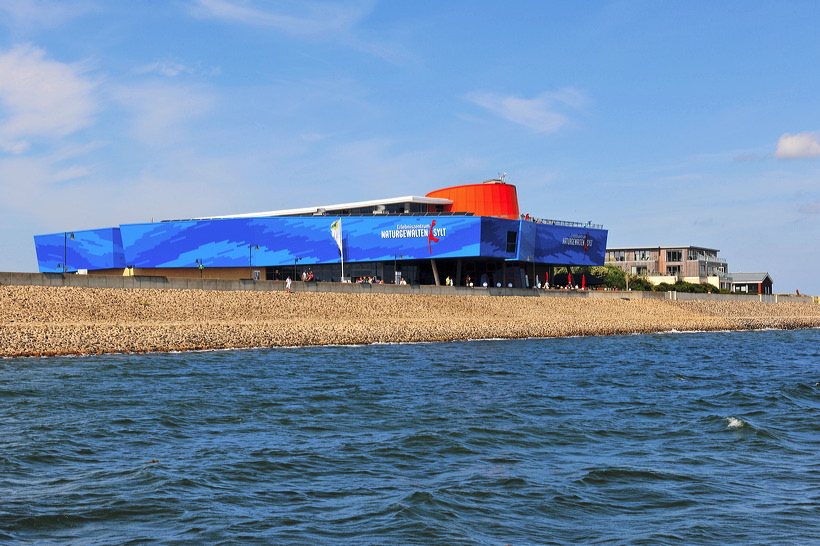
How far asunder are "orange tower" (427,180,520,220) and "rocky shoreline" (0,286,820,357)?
18990mm

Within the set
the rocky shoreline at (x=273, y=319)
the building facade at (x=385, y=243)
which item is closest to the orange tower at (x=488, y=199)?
the building facade at (x=385, y=243)

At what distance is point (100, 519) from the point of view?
10359 mm

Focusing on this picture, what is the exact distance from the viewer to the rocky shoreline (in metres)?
34.9

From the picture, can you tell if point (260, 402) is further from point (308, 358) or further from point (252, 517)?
point (308, 358)

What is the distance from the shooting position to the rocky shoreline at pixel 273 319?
34.9m

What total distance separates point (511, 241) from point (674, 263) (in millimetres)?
63075

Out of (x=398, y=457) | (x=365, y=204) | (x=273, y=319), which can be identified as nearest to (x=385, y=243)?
(x=365, y=204)

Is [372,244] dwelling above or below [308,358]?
above

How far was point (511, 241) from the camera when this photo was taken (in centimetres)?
8294

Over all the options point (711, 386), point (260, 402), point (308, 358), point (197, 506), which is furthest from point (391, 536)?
point (308, 358)

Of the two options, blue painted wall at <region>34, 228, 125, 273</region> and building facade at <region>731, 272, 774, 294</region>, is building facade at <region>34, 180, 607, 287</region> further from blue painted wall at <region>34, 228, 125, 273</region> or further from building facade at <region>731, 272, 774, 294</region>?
building facade at <region>731, 272, 774, 294</region>

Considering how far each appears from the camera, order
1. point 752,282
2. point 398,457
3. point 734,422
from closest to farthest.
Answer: point 398,457 < point 734,422 < point 752,282

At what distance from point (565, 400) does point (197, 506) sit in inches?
515

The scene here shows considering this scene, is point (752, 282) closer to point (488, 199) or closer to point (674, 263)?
point (674, 263)
